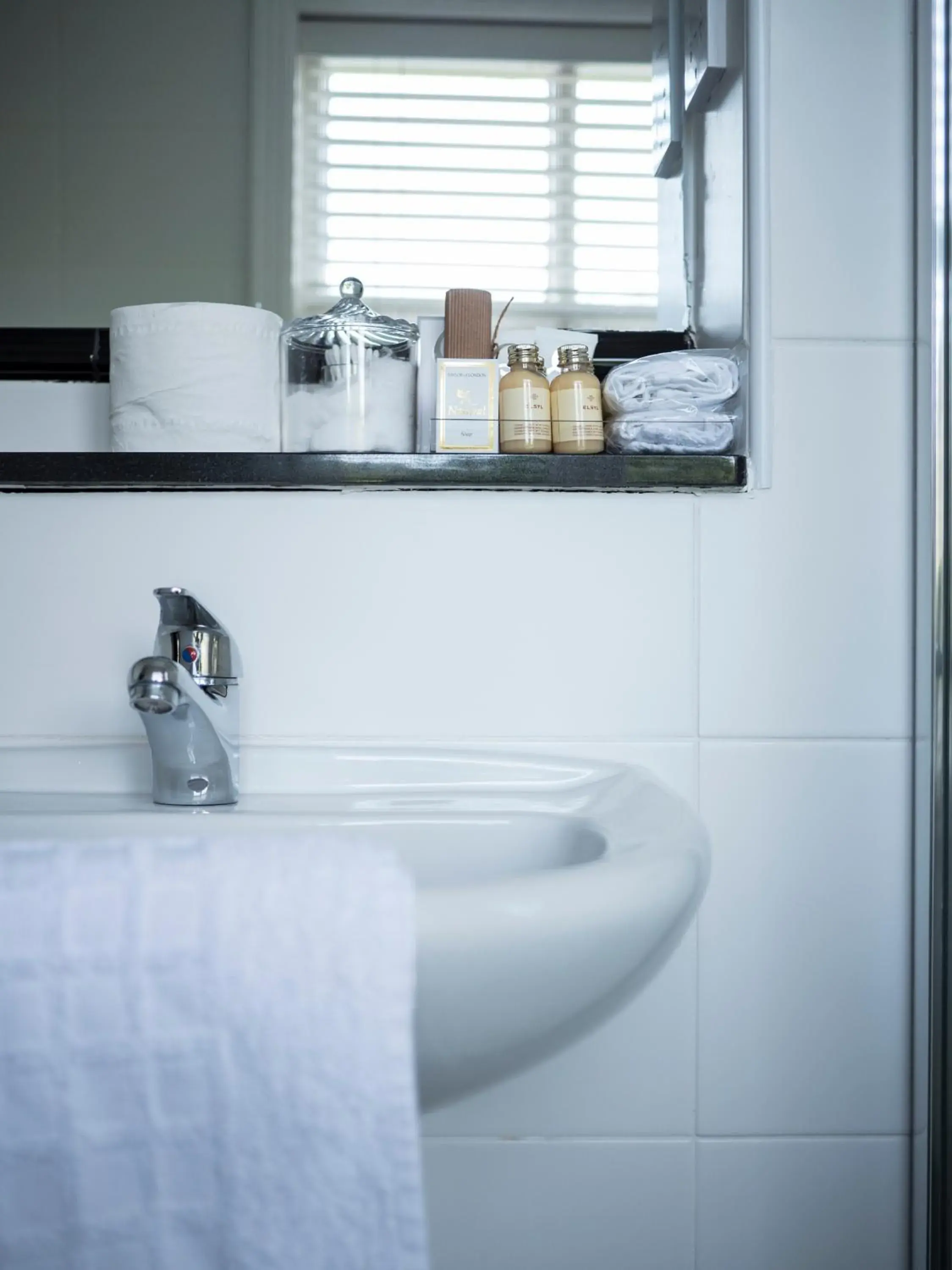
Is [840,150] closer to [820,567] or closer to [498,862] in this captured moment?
[820,567]

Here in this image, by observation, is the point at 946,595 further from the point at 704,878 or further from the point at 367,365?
the point at 367,365

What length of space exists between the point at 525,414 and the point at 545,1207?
2.03 feet

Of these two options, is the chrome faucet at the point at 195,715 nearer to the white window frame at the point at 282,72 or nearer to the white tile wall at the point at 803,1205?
the white window frame at the point at 282,72

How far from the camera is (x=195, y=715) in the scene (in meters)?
0.72

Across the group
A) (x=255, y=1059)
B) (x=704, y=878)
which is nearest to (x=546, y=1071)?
(x=704, y=878)

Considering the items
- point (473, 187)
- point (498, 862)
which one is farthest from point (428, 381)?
point (498, 862)

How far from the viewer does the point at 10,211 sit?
913 mm

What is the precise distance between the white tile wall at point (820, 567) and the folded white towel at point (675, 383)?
5 centimetres

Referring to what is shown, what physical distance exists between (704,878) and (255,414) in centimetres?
52

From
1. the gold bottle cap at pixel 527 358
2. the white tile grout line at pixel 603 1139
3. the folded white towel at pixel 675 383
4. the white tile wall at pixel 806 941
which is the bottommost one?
the white tile grout line at pixel 603 1139

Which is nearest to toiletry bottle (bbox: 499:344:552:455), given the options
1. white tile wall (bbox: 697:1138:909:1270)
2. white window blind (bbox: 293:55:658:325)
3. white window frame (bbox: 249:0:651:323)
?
white window blind (bbox: 293:55:658:325)

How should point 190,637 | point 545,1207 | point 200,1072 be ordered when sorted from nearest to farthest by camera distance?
point 200,1072 → point 190,637 → point 545,1207

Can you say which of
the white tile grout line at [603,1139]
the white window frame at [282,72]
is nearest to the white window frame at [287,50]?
the white window frame at [282,72]

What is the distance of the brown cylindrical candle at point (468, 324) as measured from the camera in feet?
2.82
